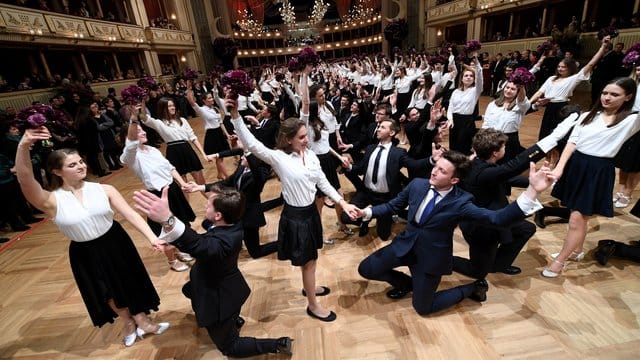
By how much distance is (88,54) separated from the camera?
12789mm

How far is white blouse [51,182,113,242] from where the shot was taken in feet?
6.34

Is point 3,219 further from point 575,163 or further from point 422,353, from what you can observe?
point 575,163

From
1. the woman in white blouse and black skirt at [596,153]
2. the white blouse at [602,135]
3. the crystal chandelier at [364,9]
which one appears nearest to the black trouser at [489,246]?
the woman in white blouse and black skirt at [596,153]

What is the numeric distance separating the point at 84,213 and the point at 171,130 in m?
2.04

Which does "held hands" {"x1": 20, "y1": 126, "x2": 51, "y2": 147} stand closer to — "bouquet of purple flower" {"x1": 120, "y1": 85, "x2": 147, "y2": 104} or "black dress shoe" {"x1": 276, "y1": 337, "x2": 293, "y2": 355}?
"bouquet of purple flower" {"x1": 120, "y1": 85, "x2": 147, "y2": 104}

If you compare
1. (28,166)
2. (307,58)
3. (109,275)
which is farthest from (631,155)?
(28,166)

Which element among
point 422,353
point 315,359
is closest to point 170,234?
point 315,359

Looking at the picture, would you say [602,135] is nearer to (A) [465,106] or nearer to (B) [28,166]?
(A) [465,106]

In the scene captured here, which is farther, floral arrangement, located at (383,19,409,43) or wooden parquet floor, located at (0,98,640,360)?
floral arrangement, located at (383,19,409,43)

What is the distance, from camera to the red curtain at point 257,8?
26.8 meters

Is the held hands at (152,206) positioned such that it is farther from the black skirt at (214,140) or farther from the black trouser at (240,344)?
the black skirt at (214,140)

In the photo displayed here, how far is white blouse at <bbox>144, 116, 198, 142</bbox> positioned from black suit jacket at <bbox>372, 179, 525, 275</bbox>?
282 centimetres

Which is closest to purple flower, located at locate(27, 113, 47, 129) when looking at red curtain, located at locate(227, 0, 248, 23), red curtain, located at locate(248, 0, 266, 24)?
red curtain, located at locate(227, 0, 248, 23)

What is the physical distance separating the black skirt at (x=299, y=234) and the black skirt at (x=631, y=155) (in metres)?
4.01
